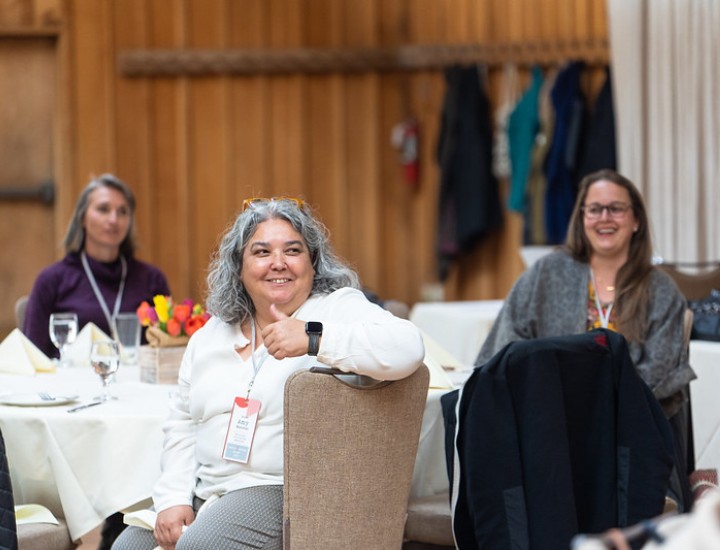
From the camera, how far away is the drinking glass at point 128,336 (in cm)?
339

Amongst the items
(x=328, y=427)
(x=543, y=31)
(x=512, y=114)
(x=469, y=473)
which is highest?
(x=543, y=31)

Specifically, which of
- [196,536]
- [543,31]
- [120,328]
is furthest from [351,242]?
[196,536]

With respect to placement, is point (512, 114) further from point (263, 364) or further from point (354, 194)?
point (263, 364)

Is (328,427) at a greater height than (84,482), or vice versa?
(328,427)

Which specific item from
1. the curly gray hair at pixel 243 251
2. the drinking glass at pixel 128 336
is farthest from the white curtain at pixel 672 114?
the curly gray hair at pixel 243 251

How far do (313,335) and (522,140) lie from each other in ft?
16.1

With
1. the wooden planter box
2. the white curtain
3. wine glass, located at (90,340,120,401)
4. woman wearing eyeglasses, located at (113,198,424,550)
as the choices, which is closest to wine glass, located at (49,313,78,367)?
the wooden planter box

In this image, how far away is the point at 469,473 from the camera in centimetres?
233

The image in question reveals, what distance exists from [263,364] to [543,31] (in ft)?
17.3

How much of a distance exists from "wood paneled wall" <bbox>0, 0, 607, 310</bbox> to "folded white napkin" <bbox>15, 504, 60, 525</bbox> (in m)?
4.53

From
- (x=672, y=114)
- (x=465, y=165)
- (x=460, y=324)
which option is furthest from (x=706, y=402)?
(x=465, y=165)

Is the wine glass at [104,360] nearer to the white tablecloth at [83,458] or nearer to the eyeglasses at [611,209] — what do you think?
the white tablecloth at [83,458]

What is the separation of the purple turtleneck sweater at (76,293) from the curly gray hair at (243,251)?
1649mm

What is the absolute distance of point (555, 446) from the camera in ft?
7.60
